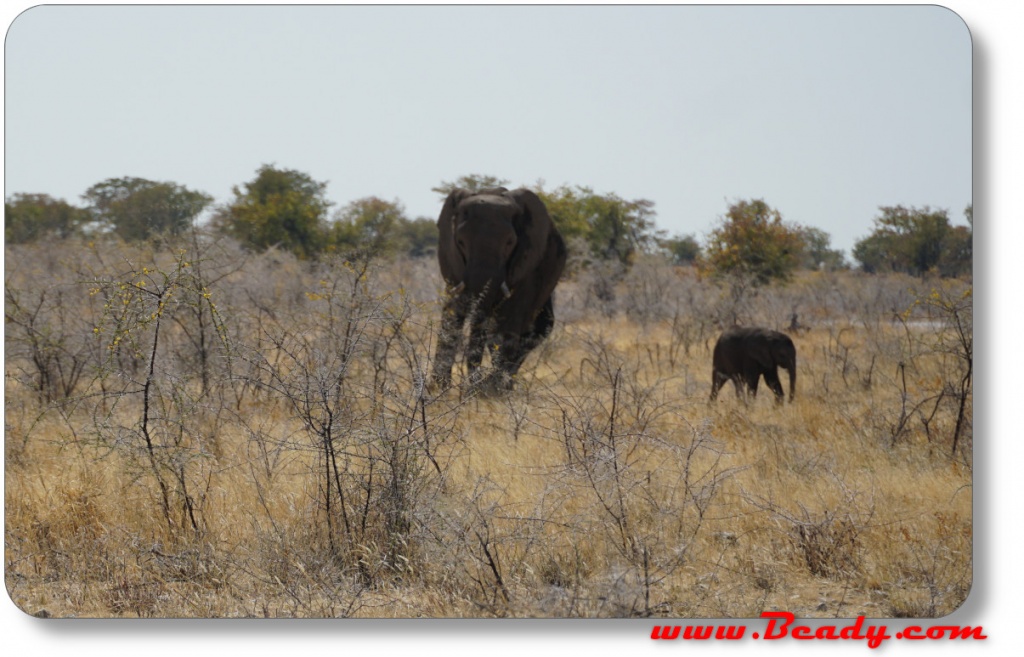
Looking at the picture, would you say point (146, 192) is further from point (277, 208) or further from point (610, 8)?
point (277, 208)

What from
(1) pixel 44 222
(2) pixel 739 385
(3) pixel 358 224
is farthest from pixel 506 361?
(3) pixel 358 224

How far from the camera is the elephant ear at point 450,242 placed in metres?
9.97

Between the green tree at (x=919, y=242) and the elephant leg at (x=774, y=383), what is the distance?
5.23 feet

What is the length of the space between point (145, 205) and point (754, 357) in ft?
24.5

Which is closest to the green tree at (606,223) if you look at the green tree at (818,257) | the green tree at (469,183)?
the green tree at (818,257)

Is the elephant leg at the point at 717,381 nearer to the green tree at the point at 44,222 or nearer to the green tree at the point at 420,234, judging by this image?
the green tree at the point at 44,222

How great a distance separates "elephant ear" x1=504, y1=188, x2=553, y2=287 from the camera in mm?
10000

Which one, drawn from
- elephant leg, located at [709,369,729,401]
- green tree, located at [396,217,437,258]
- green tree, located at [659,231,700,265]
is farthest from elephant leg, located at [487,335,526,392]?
green tree, located at [396,217,437,258]

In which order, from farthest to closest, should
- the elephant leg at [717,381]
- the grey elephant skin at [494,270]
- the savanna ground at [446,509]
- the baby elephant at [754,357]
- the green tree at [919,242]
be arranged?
the grey elephant skin at [494,270], the elephant leg at [717,381], the baby elephant at [754,357], the green tree at [919,242], the savanna ground at [446,509]

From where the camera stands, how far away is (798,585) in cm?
453

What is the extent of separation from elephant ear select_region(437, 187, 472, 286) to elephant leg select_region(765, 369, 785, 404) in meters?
3.04

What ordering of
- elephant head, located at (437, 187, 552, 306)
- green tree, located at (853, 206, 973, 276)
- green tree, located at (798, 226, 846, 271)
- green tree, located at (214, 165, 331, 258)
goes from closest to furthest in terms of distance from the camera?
green tree, located at (853, 206, 973, 276)
elephant head, located at (437, 187, 552, 306)
green tree, located at (798, 226, 846, 271)
green tree, located at (214, 165, 331, 258)

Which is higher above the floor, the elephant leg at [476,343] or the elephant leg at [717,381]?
the elephant leg at [476,343]

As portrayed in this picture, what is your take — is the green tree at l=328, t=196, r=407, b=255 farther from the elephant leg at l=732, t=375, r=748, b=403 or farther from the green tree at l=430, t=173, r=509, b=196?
the elephant leg at l=732, t=375, r=748, b=403
